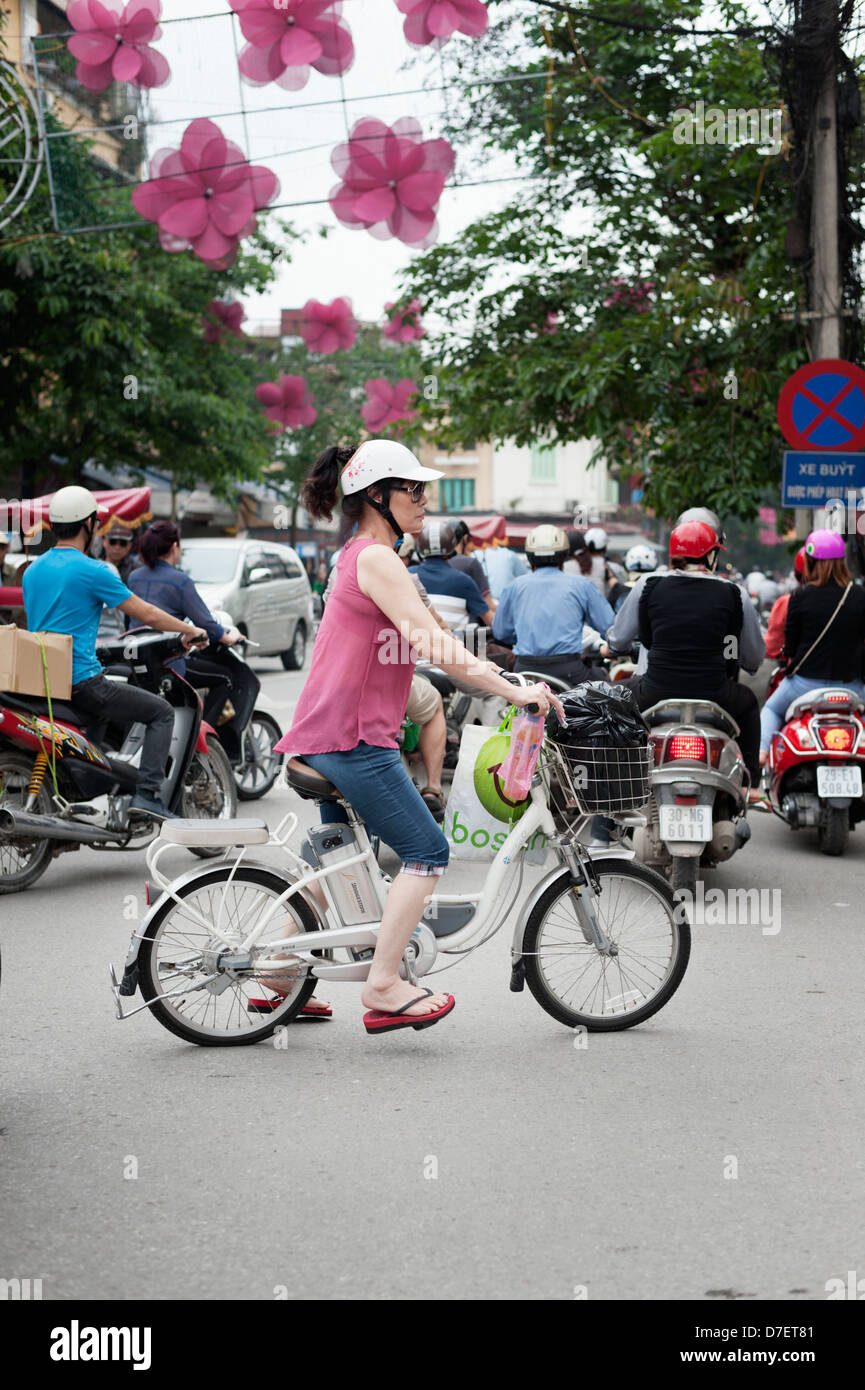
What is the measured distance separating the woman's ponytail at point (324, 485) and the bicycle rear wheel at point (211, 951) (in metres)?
1.14

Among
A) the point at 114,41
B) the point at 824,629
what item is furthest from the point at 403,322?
the point at 824,629

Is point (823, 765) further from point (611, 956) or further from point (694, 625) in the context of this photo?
point (611, 956)

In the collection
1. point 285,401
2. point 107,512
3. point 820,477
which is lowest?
point 107,512

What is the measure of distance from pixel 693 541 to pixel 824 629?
154 centimetres

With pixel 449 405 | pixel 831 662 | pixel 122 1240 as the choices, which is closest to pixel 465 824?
pixel 122 1240

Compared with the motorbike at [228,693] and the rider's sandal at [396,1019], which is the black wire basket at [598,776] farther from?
the motorbike at [228,693]

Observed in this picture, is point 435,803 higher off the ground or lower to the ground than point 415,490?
lower

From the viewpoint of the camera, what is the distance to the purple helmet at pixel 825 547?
29.8 feet

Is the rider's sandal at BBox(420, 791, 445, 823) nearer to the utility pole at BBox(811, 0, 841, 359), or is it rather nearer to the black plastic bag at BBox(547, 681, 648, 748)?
the black plastic bag at BBox(547, 681, 648, 748)

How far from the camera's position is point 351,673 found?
4898 millimetres

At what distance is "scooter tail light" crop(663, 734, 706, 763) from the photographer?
7609 millimetres

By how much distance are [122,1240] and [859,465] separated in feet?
31.5

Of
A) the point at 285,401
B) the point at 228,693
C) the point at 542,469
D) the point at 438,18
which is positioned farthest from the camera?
the point at 542,469

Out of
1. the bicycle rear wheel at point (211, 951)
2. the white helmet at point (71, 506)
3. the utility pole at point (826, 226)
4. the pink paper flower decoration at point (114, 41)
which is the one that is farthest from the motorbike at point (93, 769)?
the utility pole at point (826, 226)
